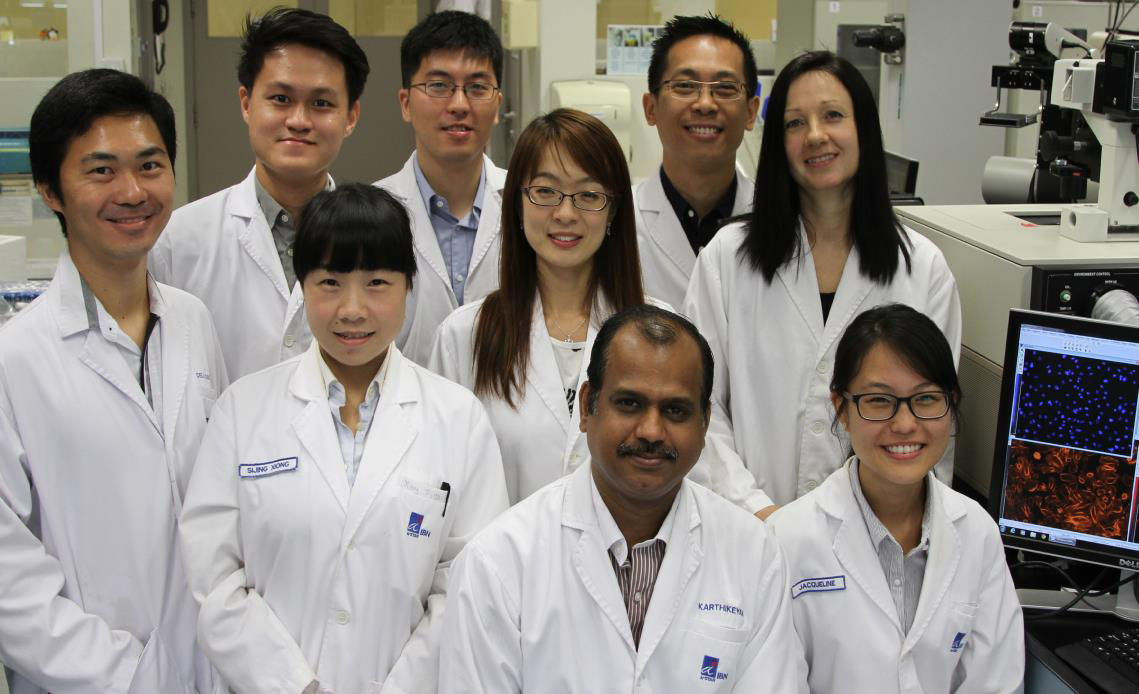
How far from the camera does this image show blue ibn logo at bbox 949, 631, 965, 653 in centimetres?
158

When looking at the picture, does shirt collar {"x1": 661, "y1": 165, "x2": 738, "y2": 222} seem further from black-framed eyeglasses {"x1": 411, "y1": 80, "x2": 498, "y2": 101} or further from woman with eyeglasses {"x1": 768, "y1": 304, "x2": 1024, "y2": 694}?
woman with eyeglasses {"x1": 768, "y1": 304, "x2": 1024, "y2": 694}

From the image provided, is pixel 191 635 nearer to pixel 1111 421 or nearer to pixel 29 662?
pixel 29 662

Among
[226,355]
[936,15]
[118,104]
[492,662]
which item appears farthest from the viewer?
[936,15]

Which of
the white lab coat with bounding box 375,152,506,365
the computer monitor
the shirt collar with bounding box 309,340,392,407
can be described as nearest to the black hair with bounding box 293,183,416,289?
the shirt collar with bounding box 309,340,392,407

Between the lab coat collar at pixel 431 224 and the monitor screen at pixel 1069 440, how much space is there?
986mm


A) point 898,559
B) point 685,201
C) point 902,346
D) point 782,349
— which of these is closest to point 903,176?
point 685,201

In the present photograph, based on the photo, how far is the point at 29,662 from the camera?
62.6 inches

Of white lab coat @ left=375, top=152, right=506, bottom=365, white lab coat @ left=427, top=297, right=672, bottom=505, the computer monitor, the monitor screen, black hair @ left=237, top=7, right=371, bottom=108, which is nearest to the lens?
the monitor screen

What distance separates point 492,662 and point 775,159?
971mm

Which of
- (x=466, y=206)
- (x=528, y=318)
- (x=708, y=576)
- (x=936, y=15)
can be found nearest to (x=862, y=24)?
(x=936, y=15)

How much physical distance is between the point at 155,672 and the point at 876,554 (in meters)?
1.04

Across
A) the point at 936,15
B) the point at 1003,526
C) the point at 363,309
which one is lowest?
the point at 1003,526

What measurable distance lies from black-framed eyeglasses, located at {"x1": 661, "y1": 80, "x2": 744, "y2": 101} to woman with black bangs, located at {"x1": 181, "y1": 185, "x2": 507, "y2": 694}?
31.1 inches

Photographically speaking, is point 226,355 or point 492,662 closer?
point 492,662
